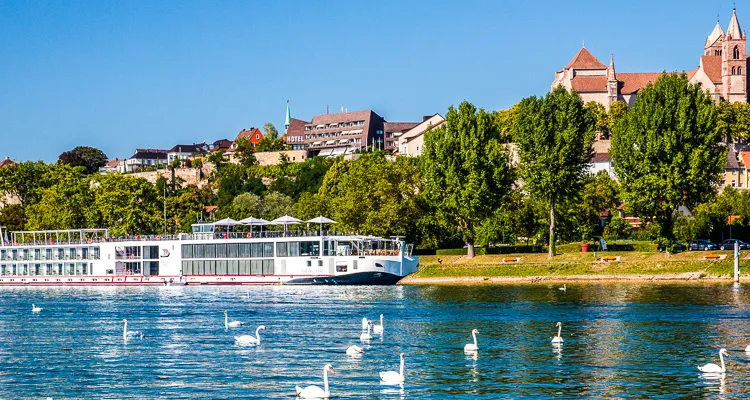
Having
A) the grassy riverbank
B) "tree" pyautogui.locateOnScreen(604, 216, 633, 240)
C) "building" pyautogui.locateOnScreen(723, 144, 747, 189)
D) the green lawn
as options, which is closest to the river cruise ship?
the grassy riverbank

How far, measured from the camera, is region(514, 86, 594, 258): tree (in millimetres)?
111750

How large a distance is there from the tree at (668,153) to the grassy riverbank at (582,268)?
4.02m

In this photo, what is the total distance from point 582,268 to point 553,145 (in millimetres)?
15042

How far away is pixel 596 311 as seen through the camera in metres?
72.0

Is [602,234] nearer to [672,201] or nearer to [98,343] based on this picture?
[672,201]

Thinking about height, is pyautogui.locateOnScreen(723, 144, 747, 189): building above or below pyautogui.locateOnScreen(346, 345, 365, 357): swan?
above

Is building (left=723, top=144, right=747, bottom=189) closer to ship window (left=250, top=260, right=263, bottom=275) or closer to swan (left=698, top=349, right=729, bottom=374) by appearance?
ship window (left=250, top=260, right=263, bottom=275)

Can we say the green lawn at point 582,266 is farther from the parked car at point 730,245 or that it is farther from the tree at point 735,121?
the tree at point 735,121

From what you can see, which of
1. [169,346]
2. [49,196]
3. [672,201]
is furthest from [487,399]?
[49,196]

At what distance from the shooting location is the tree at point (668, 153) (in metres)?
104

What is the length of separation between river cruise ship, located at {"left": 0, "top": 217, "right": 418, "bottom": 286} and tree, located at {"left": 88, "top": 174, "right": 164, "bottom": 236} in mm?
20875

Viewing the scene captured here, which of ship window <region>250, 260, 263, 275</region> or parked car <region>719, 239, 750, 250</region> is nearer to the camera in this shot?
parked car <region>719, 239, 750, 250</region>

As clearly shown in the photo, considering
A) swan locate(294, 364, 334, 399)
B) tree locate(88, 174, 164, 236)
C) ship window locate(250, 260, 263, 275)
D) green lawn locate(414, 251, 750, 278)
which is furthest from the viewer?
tree locate(88, 174, 164, 236)

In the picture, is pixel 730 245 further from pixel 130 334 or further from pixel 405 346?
pixel 130 334
